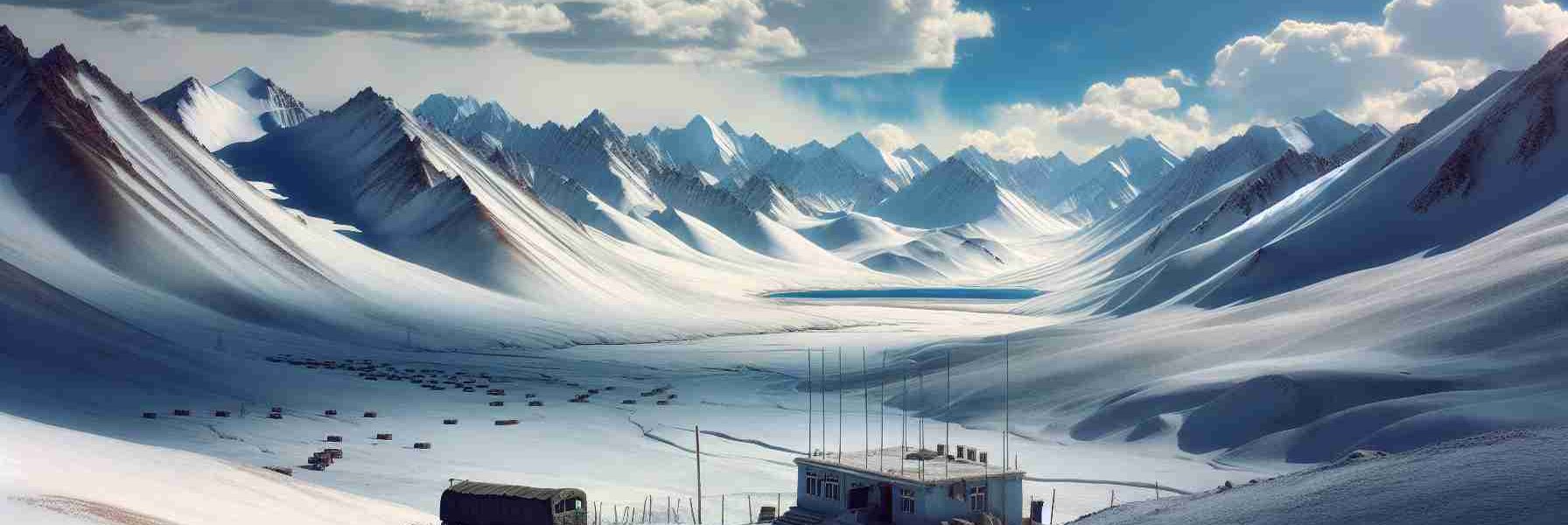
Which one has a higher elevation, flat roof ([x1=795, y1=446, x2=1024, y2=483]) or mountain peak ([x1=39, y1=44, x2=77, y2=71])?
mountain peak ([x1=39, y1=44, x2=77, y2=71])

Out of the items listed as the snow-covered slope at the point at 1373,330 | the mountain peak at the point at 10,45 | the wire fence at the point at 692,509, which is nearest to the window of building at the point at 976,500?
the wire fence at the point at 692,509

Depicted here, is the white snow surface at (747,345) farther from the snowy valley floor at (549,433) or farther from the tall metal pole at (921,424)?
the tall metal pole at (921,424)

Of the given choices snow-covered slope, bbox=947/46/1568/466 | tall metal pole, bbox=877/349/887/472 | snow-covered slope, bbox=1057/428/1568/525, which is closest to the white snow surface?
snow-covered slope, bbox=947/46/1568/466

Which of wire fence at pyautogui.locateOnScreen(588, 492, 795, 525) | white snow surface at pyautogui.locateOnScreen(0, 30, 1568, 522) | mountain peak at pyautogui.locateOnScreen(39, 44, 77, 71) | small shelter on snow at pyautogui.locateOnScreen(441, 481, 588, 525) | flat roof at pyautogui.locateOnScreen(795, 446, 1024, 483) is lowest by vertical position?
wire fence at pyautogui.locateOnScreen(588, 492, 795, 525)

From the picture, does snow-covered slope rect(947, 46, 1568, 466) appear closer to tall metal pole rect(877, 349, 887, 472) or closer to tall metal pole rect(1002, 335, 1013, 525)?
tall metal pole rect(1002, 335, 1013, 525)

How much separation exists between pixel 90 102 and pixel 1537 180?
A: 158m

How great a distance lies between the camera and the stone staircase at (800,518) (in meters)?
41.8

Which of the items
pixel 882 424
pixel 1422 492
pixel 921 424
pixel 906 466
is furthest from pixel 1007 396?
pixel 1422 492

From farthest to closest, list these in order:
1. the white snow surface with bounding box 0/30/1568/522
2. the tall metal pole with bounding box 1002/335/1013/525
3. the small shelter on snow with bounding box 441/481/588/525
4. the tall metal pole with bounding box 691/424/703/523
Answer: the tall metal pole with bounding box 1002/335/1013/525 → the white snow surface with bounding box 0/30/1568/522 → the tall metal pole with bounding box 691/424/703/523 → the small shelter on snow with bounding box 441/481/588/525

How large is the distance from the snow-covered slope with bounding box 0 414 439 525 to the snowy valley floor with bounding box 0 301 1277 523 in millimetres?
1488

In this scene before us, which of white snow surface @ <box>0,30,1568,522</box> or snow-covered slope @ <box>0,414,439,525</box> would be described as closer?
snow-covered slope @ <box>0,414,439,525</box>

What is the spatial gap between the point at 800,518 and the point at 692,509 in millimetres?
11253

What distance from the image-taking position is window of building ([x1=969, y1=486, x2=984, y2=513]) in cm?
3950

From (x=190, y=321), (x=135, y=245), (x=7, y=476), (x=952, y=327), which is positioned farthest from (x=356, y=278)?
(x=7, y=476)
